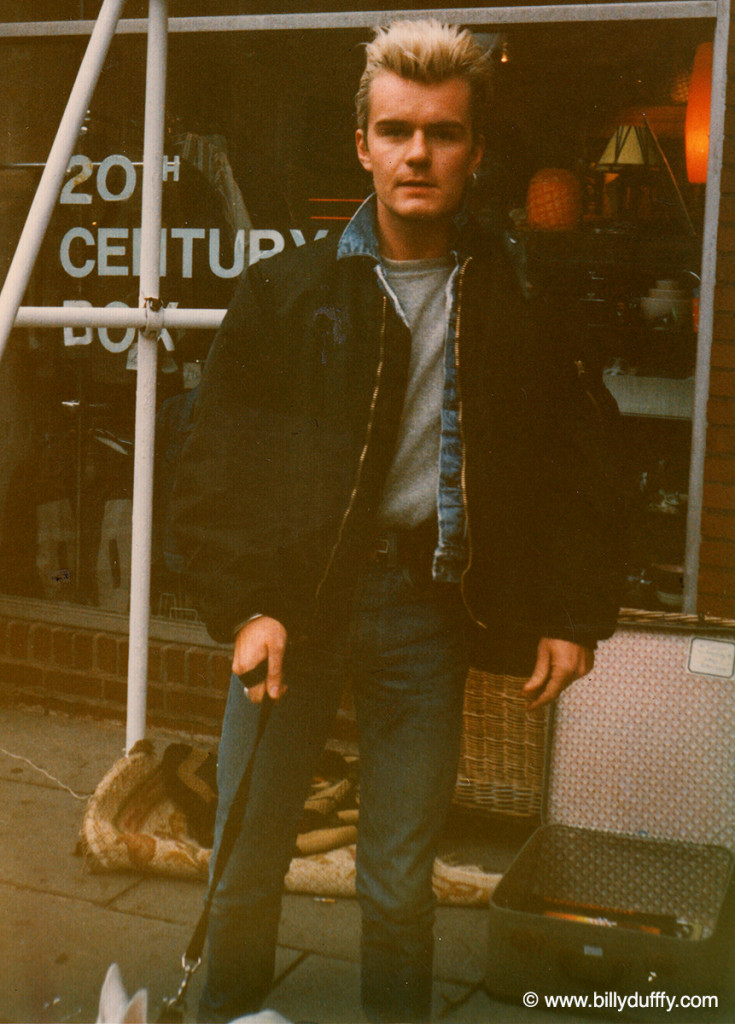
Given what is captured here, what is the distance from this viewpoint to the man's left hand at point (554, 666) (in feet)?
7.34

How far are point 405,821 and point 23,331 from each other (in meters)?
3.03

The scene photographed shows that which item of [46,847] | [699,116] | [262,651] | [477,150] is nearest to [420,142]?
[477,150]

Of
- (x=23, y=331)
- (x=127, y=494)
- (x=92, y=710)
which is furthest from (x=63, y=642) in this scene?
(x=23, y=331)

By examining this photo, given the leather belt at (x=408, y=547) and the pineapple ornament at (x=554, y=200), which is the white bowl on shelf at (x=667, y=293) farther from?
the leather belt at (x=408, y=547)

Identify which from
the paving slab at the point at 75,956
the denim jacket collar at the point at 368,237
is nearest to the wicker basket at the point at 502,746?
the paving slab at the point at 75,956

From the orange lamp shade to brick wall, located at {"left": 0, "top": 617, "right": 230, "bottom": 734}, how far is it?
7.77 ft

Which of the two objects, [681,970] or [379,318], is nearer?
[379,318]

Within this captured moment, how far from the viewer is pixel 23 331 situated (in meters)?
4.54

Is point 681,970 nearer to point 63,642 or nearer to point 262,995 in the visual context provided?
point 262,995

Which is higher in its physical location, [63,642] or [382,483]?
[382,483]

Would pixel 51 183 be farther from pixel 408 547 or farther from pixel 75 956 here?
pixel 75 956

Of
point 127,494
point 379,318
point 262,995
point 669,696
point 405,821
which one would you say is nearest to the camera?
point 379,318

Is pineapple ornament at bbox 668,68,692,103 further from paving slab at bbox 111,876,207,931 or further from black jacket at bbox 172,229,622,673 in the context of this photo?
paving slab at bbox 111,876,207,931

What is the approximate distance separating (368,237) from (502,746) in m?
1.83
